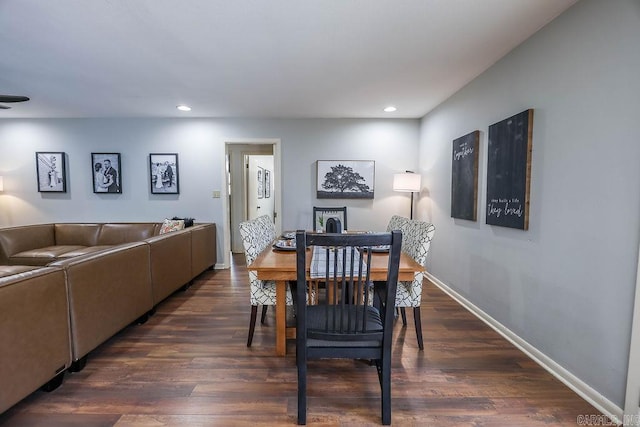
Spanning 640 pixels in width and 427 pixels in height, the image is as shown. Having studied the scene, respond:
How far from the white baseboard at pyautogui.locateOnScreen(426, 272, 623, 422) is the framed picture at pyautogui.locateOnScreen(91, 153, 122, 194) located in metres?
5.02

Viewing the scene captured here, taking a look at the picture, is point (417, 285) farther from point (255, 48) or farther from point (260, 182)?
point (260, 182)

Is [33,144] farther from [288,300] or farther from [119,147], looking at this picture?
[288,300]

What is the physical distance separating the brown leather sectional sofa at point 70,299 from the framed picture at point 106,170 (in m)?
1.18

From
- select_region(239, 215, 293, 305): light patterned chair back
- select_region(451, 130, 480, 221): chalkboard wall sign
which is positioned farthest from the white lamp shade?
select_region(239, 215, 293, 305): light patterned chair back

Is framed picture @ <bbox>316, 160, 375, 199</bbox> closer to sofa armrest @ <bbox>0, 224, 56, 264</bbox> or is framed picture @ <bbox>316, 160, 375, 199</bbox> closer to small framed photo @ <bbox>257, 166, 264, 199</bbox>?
small framed photo @ <bbox>257, 166, 264, 199</bbox>

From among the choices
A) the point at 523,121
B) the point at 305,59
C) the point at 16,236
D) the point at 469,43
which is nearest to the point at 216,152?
the point at 305,59

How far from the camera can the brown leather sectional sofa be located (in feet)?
4.28

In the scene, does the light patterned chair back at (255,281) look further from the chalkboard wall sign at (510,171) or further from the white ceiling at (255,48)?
the chalkboard wall sign at (510,171)

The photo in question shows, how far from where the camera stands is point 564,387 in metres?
1.60

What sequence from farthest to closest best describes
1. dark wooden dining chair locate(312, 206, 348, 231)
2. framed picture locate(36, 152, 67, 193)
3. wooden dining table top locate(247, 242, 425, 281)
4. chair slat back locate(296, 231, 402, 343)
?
framed picture locate(36, 152, 67, 193)
dark wooden dining chair locate(312, 206, 348, 231)
wooden dining table top locate(247, 242, 425, 281)
chair slat back locate(296, 231, 402, 343)

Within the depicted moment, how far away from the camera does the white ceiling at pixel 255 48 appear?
1654mm

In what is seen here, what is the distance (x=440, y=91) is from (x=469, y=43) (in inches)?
38.1

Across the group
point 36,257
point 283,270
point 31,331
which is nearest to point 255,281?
point 283,270

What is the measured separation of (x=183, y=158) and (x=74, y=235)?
1.89 metres
